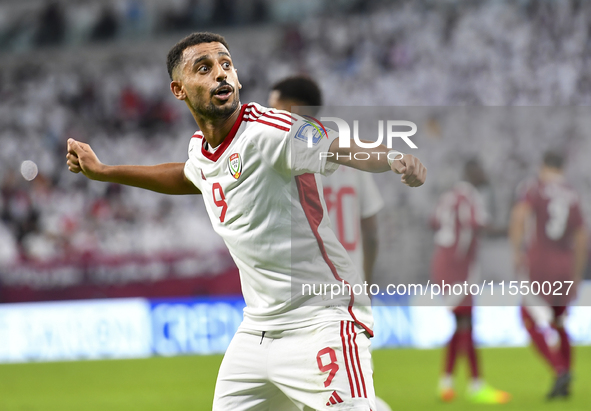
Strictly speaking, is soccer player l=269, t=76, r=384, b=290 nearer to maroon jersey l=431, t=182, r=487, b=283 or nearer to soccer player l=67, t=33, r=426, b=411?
soccer player l=67, t=33, r=426, b=411

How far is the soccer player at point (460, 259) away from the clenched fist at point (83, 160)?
3595 millimetres

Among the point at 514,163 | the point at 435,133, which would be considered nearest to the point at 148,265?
the point at 514,163

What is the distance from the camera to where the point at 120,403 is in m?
6.76

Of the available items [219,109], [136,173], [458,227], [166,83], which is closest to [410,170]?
[219,109]

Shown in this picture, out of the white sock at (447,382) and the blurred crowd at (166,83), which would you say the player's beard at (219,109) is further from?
the blurred crowd at (166,83)

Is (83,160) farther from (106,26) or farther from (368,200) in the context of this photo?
(106,26)

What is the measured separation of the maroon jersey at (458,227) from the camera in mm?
6332

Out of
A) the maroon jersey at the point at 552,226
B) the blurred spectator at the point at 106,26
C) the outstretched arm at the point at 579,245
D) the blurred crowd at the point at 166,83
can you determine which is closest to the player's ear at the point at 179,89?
the maroon jersey at the point at 552,226

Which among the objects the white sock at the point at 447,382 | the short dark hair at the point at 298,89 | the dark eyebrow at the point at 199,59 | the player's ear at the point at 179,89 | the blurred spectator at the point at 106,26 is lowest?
the white sock at the point at 447,382

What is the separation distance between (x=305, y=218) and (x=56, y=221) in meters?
10.6

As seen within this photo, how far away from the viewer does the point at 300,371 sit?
250cm

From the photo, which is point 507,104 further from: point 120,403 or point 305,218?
point 305,218

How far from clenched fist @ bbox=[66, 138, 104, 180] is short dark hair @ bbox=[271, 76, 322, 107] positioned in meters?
1.57

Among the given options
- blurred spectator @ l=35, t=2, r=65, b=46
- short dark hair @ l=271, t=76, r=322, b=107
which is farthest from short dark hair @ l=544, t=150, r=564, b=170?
blurred spectator @ l=35, t=2, r=65, b=46
